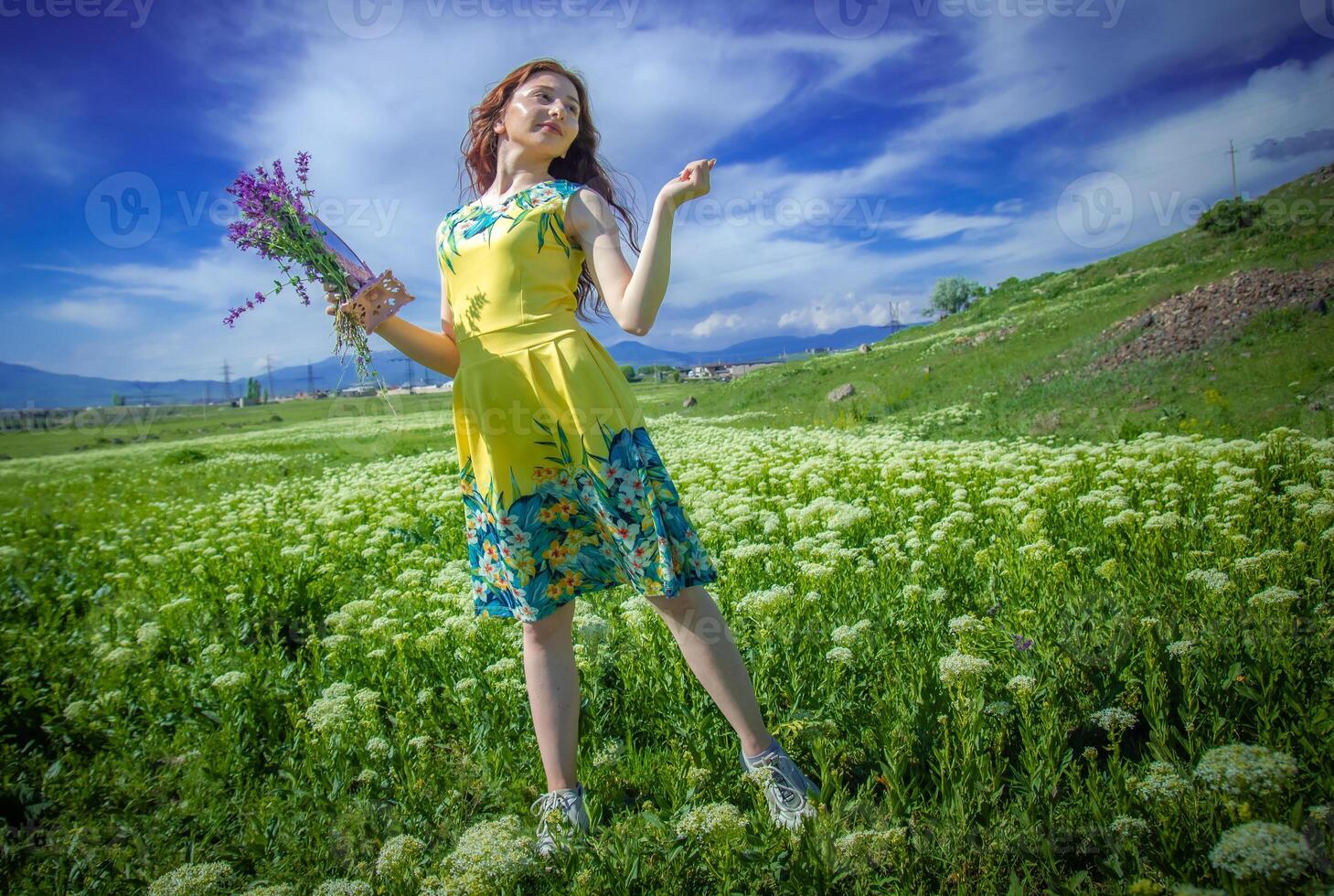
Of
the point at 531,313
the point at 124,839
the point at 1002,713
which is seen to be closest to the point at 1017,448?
the point at 1002,713

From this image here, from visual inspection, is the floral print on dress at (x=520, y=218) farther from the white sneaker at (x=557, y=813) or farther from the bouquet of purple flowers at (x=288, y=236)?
the white sneaker at (x=557, y=813)

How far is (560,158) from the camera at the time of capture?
282 cm

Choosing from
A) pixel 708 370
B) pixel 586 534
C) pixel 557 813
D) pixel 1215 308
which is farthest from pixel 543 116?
pixel 708 370

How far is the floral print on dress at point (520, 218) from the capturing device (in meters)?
2.25

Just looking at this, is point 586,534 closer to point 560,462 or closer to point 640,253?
point 560,462

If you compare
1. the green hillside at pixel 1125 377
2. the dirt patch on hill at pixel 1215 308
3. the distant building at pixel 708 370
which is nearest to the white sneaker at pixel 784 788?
the green hillside at pixel 1125 377

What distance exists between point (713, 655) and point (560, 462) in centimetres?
82

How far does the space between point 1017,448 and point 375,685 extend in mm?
6631

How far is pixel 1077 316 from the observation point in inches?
704

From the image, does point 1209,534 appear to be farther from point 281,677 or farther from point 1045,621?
point 281,677

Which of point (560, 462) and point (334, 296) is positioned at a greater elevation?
point (334, 296)

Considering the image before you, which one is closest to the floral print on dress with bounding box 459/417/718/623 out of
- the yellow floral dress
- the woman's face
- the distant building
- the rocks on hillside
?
the yellow floral dress

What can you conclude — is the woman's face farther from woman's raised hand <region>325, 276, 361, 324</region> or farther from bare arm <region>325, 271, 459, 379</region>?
woman's raised hand <region>325, 276, 361, 324</region>

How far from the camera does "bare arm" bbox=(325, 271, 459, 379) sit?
2.53 metres
